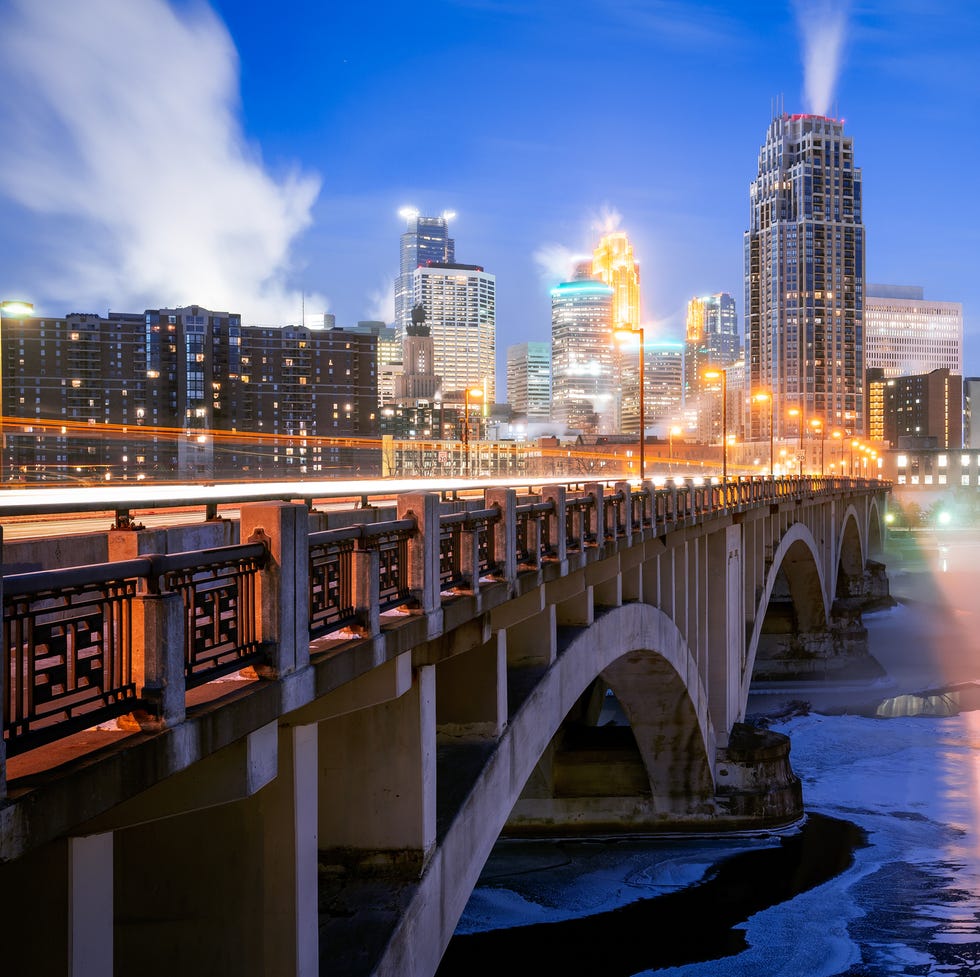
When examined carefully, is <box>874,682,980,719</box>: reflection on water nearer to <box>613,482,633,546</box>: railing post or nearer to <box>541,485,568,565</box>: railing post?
<box>613,482,633,546</box>: railing post

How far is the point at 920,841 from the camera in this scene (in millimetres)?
30781

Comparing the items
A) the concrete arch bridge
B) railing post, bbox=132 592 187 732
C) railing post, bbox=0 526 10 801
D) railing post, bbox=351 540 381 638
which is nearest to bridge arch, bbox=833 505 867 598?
the concrete arch bridge

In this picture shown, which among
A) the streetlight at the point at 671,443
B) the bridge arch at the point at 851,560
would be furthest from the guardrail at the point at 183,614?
the bridge arch at the point at 851,560

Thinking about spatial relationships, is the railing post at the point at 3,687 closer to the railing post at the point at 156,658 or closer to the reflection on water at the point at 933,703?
the railing post at the point at 156,658

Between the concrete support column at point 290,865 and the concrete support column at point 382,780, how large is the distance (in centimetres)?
216

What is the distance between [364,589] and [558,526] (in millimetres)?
6982

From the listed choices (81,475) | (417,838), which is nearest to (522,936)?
(81,475)

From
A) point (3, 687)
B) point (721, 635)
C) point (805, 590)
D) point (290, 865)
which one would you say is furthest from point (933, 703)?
point (3, 687)

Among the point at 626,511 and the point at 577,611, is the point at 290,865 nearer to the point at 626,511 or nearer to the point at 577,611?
the point at 577,611

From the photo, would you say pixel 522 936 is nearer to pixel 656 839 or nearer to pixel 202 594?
pixel 656 839

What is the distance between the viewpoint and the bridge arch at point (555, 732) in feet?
32.1

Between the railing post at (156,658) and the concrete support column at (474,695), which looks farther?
the concrete support column at (474,695)

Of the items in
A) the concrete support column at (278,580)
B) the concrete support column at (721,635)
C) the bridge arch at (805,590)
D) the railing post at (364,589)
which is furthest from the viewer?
the bridge arch at (805,590)

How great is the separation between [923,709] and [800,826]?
20633 millimetres
